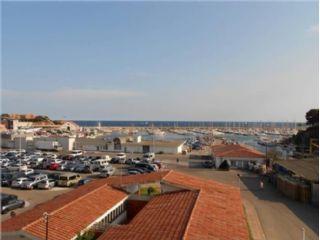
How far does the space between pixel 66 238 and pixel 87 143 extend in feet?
181

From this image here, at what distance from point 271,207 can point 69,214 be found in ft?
52.4

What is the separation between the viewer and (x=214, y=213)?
17.0m

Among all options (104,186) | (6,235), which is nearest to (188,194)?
(104,186)

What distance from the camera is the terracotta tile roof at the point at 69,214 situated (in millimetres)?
15211

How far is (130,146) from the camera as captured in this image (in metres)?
66.7

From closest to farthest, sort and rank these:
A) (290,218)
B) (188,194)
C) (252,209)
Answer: (188,194) < (290,218) < (252,209)

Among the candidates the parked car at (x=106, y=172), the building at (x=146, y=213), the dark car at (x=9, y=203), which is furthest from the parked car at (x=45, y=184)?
the building at (x=146, y=213)

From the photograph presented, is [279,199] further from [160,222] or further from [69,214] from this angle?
[69,214]

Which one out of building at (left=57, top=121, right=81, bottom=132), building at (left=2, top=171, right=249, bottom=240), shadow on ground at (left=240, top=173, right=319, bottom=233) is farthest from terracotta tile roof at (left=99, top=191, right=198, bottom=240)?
building at (left=57, top=121, right=81, bottom=132)

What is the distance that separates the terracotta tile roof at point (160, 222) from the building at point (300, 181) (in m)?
13.2

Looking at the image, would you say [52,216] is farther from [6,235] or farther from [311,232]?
[311,232]

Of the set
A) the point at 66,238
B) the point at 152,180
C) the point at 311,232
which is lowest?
the point at 311,232

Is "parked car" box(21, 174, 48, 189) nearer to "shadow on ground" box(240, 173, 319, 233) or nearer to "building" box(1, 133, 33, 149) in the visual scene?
"shadow on ground" box(240, 173, 319, 233)

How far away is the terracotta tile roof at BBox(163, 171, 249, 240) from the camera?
14227 mm
